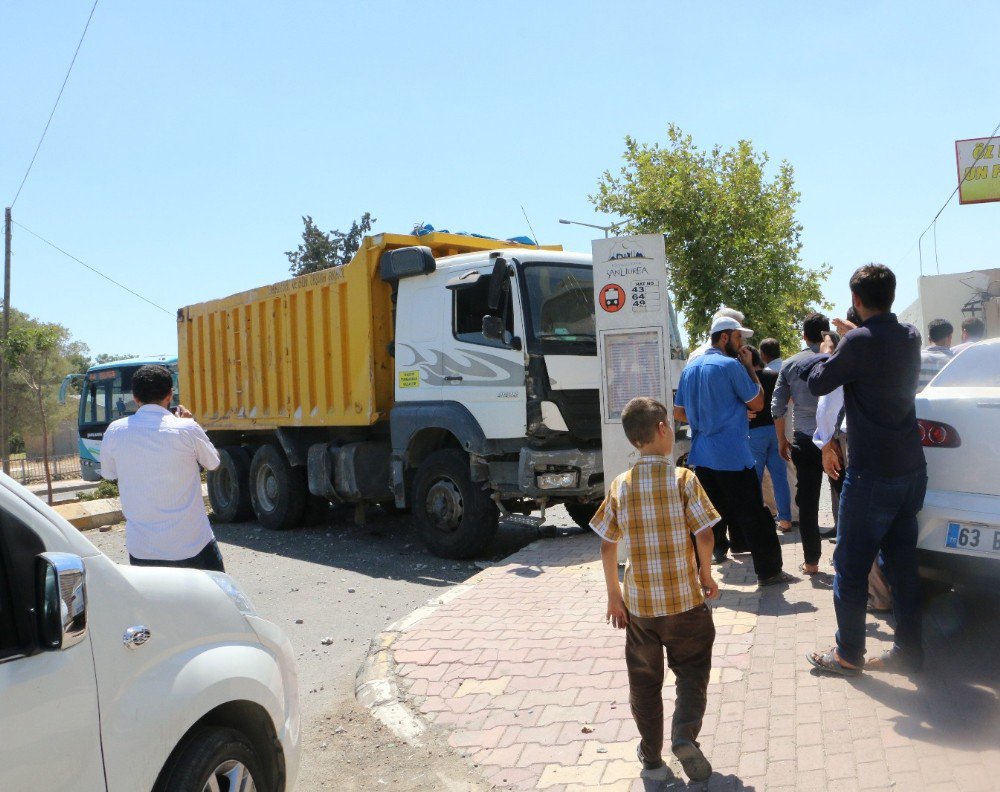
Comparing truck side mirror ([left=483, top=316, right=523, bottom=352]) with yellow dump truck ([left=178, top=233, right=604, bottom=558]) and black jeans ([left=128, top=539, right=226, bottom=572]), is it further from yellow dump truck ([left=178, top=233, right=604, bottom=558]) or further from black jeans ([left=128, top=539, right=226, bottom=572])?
black jeans ([left=128, top=539, right=226, bottom=572])

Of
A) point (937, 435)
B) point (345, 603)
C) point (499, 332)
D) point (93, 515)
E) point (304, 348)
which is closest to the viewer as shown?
point (937, 435)

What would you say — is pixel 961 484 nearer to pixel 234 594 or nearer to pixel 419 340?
pixel 234 594

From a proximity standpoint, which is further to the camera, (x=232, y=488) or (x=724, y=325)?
(x=232, y=488)

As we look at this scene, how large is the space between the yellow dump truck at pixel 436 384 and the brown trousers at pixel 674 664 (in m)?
4.42

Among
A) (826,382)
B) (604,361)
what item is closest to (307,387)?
(604,361)

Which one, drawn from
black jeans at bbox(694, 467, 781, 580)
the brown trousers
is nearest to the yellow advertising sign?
black jeans at bbox(694, 467, 781, 580)

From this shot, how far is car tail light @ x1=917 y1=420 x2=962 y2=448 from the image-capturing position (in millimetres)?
4238

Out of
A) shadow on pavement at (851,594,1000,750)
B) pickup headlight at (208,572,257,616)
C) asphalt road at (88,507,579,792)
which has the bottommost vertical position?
asphalt road at (88,507,579,792)

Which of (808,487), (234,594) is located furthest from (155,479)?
(808,487)

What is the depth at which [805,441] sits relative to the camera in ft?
19.9

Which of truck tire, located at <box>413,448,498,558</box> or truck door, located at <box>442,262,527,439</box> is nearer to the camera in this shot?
truck door, located at <box>442,262,527,439</box>

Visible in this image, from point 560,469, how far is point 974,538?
424 centimetres

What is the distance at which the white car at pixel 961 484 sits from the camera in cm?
404

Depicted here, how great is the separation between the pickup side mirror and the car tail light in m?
3.62
